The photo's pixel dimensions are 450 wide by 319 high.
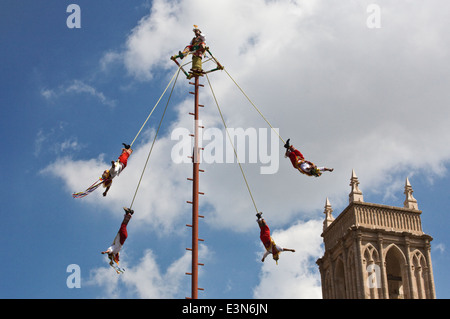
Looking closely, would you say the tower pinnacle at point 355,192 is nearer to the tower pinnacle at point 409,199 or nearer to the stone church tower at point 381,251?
the stone church tower at point 381,251

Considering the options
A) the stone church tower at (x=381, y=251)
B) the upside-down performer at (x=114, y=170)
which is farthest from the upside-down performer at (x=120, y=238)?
the stone church tower at (x=381, y=251)

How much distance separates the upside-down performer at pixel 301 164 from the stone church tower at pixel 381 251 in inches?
826

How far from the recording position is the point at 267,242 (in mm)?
24047

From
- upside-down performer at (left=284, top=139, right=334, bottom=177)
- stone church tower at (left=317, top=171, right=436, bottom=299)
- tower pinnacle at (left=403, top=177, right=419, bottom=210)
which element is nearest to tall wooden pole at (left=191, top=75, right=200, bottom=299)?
upside-down performer at (left=284, top=139, right=334, bottom=177)

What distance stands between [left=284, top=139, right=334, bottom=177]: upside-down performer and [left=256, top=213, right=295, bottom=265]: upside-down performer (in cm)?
221

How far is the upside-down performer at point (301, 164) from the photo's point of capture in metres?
24.0

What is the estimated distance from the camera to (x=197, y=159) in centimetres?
2394

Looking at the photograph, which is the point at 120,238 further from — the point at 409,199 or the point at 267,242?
the point at 409,199

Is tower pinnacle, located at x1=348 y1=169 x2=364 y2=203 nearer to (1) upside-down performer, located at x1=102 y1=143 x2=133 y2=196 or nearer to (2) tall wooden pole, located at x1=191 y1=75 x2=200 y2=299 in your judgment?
(2) tall wooden pole, located at x1=191 y1=75 x2=200 y2=299

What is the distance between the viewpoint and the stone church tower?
4419 centimetres

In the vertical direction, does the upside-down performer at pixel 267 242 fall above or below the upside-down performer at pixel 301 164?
below

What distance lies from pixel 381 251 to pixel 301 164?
879 inches
